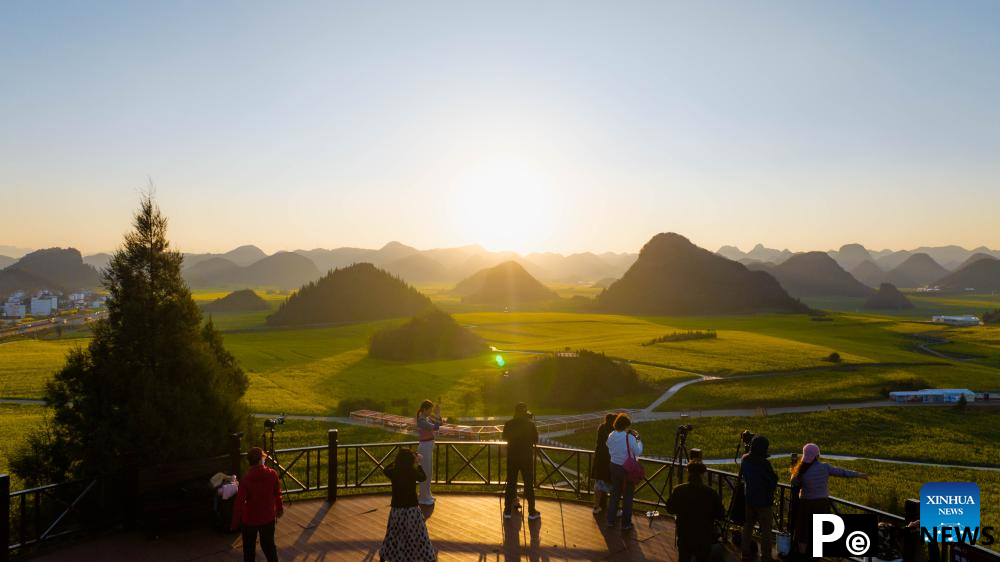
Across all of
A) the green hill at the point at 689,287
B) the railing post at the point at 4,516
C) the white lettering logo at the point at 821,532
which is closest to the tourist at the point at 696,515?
the white lettering logo at the point at 821,532

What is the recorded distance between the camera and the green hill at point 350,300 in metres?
114

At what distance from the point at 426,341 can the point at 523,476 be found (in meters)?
58.6

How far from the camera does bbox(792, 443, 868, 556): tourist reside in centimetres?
1003

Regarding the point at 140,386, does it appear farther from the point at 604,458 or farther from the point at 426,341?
the point at 426,341

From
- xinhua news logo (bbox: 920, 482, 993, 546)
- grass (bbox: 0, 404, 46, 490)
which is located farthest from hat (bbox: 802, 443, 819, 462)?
grass (bbox: 0, 404, 46, 490)

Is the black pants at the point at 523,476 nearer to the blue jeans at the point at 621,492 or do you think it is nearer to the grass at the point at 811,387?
the blue jeans at the point at 621,492

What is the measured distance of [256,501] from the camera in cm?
929

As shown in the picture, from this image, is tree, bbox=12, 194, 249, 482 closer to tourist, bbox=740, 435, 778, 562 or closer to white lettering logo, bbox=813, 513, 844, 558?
tourist, bbox=740, 435, 778, 562

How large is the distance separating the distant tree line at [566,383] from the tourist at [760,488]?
3270cm

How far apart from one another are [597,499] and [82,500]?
1048 cm

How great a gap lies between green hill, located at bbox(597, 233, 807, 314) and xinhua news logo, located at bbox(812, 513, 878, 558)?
470ft

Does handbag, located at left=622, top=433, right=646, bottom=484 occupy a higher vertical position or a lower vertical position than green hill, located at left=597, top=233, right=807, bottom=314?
lower

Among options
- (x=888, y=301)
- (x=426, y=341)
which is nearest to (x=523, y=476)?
(x=426, y=341)

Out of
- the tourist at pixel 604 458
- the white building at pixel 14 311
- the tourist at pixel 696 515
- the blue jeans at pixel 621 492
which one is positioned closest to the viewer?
the tourist at pixel 696 515
